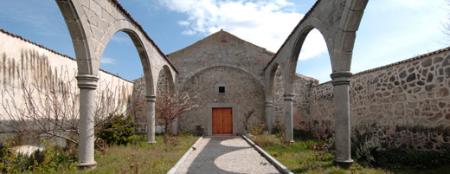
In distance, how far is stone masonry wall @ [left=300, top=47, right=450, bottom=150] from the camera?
20.9 feet

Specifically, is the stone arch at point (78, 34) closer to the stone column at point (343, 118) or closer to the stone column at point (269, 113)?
the stone column at point (343, 118)

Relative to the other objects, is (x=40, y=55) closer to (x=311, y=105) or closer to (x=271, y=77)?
(x=271, y=77)

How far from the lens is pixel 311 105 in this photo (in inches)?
609

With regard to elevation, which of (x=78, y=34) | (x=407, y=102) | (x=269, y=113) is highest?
(x=78, y=34)

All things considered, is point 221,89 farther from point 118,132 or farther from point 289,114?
point 118,132

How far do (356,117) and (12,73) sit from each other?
9940mm

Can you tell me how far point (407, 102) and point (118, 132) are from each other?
27.6 feet

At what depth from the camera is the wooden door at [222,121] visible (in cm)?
1642

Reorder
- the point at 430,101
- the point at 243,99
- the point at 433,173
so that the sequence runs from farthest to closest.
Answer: the point at 243,99
the point at 430,101
the point at 433,173

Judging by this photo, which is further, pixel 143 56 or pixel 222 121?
pixel 222 121

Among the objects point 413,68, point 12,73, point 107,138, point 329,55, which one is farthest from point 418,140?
point 12,73

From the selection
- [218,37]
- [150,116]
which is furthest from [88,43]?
[218,37]

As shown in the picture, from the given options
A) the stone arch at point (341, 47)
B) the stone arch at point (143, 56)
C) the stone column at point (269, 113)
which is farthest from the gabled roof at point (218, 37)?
the stone arch at point (341, 47)

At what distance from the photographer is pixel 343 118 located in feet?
19.6
